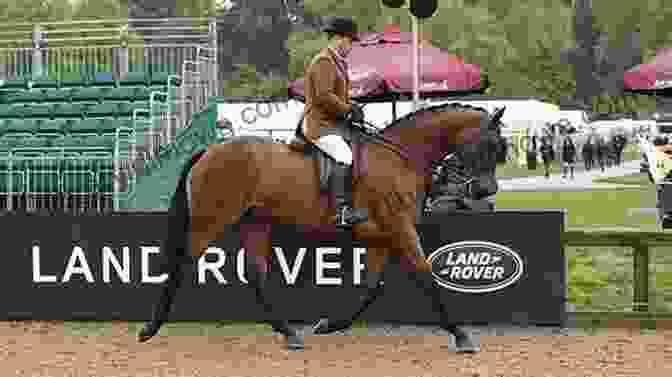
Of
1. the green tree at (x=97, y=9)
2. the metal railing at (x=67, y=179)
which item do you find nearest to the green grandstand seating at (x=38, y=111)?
the metal railing at (x=67, y=179)

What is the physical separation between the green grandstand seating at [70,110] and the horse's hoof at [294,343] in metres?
11.3

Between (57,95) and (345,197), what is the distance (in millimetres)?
12286

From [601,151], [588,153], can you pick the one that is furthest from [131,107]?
[601,151]

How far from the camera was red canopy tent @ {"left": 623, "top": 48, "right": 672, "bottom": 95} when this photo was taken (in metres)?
17.6

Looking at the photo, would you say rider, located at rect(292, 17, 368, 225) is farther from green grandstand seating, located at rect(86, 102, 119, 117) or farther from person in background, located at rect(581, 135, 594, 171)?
person in background, located at rect(581, 135, 594, 171)

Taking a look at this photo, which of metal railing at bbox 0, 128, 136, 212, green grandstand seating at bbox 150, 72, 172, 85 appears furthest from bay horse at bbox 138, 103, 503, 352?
green grandstand seating at bbox 150, 72, 172, 85

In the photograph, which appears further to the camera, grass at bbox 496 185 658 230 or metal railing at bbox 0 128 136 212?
grass at bbox 496 185 658 230

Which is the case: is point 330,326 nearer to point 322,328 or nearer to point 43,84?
point 322,328

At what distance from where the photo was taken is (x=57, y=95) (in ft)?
68.6

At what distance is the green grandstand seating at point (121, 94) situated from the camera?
802 inches

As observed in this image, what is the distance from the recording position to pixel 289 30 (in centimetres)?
9388

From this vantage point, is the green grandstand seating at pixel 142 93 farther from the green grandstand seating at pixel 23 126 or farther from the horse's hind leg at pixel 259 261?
the horse's hind leg at pixel 259 261

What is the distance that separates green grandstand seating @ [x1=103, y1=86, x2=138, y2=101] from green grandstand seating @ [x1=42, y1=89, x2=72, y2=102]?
0.78 meters

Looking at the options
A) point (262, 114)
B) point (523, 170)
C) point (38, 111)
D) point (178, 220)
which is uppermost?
point (178, 220)
